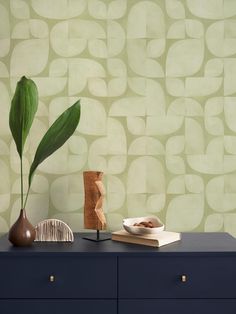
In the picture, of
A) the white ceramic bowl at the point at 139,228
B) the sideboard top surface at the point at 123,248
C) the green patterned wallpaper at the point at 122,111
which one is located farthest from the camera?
the green patterned wallpaper at the point at 122,111

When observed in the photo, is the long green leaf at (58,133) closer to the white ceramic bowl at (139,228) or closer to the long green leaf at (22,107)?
the long green leaf at (22,107)

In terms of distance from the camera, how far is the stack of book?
5.63 feet

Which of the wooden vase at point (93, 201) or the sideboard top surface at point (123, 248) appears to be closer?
the sideboard top surface at point (123, 248)

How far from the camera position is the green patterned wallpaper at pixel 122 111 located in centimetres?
208

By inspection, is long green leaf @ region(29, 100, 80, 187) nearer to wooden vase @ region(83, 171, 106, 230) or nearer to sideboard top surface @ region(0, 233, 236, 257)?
wooden vase @ region(83, 171, 106, 230)

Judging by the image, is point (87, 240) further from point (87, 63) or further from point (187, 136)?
point (87, 63)
